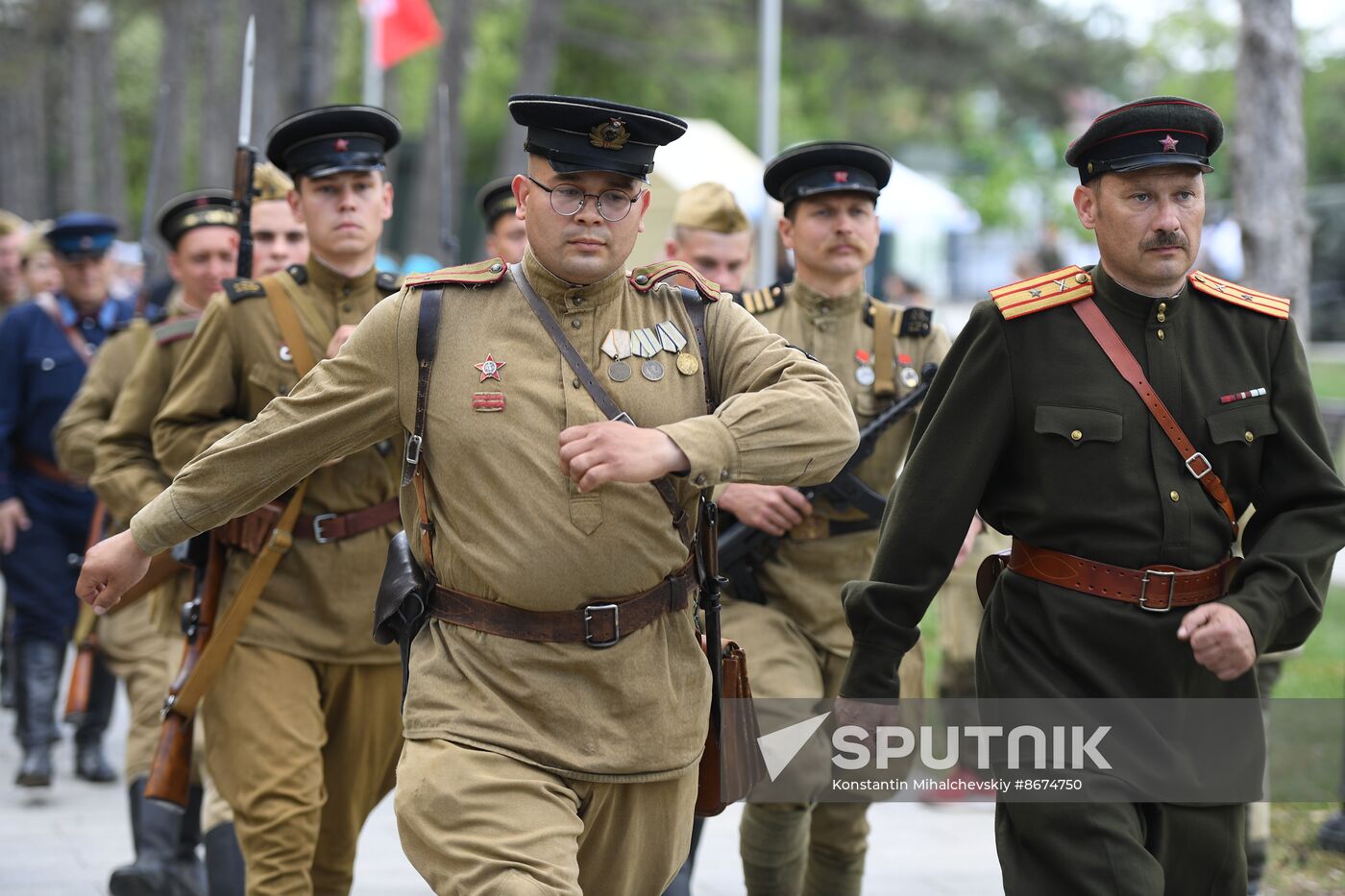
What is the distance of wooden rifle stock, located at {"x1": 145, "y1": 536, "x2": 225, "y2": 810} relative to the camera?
17.7ft

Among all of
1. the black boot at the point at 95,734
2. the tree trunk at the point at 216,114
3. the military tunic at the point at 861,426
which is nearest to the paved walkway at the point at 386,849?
the black boot at the point at 95,734

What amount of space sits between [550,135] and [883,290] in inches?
853

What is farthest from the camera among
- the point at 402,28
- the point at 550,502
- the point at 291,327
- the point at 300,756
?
the point at 402,28

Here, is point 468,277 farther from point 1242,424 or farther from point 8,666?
point 8,666

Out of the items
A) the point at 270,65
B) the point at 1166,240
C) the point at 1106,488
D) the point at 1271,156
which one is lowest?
the point at 1106,488

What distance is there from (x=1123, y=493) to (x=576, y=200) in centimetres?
139

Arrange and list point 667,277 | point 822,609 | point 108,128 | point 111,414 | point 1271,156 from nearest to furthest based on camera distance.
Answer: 1. point 667,277
2. point 822,609
3. point 111,414
4. point 1271,156
5. point 108,128

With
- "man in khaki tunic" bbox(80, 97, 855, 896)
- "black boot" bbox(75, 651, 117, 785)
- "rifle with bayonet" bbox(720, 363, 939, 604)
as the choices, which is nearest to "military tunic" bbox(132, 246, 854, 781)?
"man in khaki tunic" bbox(80, 97, 855, 896)

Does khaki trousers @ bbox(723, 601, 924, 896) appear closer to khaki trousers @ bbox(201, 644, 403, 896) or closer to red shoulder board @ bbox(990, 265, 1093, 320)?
khaki trousers @ bbox(201, 644, 403, 896)

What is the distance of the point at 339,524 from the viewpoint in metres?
5.42

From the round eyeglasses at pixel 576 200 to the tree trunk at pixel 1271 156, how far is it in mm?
6681

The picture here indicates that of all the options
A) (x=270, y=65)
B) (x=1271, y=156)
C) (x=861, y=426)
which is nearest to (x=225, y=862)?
(x=861, y=426)

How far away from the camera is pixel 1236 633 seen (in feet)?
12.9

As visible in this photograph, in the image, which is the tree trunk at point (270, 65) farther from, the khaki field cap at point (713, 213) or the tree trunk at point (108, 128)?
the khaki field cap at point (713, 213)
